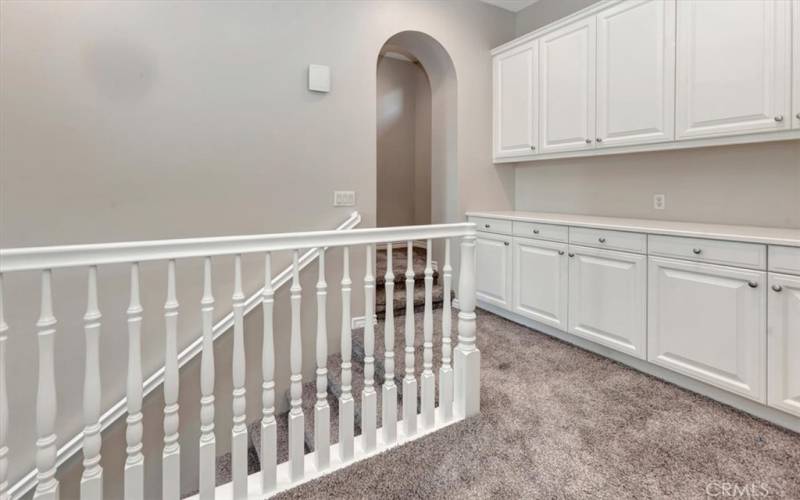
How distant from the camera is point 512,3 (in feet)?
12.1

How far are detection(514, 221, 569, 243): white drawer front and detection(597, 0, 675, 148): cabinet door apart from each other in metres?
0.67

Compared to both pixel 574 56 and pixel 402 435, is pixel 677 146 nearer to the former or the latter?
pixel 574 56

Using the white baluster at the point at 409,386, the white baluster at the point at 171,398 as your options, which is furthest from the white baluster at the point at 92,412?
the white baluster at the point at 409,386

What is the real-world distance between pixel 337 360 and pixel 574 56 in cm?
277

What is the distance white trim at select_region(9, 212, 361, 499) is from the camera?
2133 millimetres

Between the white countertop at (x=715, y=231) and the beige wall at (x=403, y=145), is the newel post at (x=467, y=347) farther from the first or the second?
the beige wall at (x=403, y=145)

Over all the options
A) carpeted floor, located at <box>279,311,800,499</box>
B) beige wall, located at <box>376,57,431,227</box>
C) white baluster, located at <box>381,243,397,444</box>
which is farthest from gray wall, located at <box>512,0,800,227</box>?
white baluster, located at <box>381,243,397,444</box>

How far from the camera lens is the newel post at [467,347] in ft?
6.32

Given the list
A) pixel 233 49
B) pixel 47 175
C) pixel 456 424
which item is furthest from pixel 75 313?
pixel 456 424

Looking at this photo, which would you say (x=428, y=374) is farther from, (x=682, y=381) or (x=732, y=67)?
(x=732, y=67)

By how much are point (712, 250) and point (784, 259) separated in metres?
0.28

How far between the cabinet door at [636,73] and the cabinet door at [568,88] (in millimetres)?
83

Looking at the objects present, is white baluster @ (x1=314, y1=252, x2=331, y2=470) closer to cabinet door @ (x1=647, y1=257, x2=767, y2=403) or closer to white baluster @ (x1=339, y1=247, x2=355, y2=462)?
white baluster @ (x1=339, y1=247, x2=355, y2=462)

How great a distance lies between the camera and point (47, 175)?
7.06 ft
